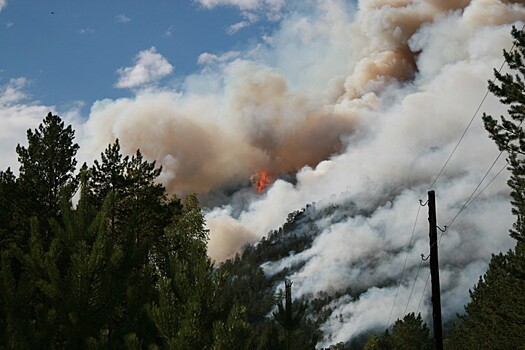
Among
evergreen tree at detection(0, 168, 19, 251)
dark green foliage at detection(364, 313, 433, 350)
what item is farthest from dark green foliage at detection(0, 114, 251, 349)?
dark green foliage at detection(364, 313, 433, 350)

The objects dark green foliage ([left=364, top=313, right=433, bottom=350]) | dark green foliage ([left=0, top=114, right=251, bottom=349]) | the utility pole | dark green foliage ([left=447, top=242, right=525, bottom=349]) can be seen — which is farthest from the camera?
dark green foliage ([left=364, top=313, right=433, bottom=350])

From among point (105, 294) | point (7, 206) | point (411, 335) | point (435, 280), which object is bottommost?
point (105, 294)

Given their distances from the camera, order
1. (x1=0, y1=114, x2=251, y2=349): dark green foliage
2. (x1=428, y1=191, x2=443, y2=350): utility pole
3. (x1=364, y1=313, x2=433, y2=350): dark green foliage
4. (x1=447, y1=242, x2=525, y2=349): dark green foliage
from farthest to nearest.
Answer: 1. (x1=364, y1=313, x2=433, y2=350): dark green foliage
2. (x1=447, y1=242, x2=525, y2=349): dark green foliage
3. (x1=428, y1=191, x2=443, y2=350): utility pole
4. (x1=0, y1=114, x2=251, y2=349): dark green foliage

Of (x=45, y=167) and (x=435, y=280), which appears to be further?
(x=45, y=167)

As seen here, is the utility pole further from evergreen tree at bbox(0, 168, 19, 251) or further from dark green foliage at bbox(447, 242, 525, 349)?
evergreen tree at bbox(0, 168, 19, 251)

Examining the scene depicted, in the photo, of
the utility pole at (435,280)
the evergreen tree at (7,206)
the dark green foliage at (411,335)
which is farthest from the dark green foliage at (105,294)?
the dark green foliage at (411,335)

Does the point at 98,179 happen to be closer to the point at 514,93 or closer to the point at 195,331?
the point at 514,93

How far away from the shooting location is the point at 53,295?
6895mm

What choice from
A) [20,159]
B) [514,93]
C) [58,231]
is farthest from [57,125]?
[58,231]

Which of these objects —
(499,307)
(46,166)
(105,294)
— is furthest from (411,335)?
(105,294)

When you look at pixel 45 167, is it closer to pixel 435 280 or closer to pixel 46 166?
pixel 46 166

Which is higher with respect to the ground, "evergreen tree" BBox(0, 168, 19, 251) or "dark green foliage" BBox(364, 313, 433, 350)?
"evergreen tree" BBox(0, 168, 19, 251)

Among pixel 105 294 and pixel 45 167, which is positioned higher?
pixel 45 167

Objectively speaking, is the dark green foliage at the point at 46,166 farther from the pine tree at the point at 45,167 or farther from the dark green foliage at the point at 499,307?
the dark green foliage at the point at 499,307
